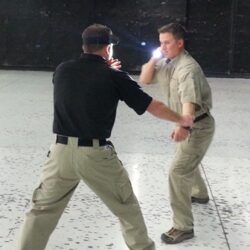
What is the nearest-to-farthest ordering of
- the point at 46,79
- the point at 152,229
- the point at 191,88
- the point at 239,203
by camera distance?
the point at 191,88 < the point at 152,229 < the point at 239,203 < the point at 46,79

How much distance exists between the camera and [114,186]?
3059mm

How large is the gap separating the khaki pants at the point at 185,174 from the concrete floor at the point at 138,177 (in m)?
0.19

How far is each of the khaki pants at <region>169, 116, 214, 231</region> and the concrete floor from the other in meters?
0.19

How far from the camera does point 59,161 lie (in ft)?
9.89

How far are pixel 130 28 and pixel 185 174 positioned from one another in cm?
988

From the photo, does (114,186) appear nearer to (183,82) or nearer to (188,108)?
(188,108)

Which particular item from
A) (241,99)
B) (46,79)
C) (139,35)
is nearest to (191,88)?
(241,99)

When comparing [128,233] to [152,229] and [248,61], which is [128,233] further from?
[248,61]

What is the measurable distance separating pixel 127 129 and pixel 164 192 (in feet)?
9.20

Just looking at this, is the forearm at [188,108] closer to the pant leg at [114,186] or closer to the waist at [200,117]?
the waist at [200,117]

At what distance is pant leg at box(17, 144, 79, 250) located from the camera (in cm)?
302

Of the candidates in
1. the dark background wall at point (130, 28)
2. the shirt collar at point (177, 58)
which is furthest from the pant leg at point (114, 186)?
the dark background wall at point (130, 28)

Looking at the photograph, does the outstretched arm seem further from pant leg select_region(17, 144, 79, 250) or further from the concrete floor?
the concrete floor

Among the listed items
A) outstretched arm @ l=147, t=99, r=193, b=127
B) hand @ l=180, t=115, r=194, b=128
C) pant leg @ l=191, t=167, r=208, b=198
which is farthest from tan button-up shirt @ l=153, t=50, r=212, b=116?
pant leg @ l=191, t=167, r=208, b=198
